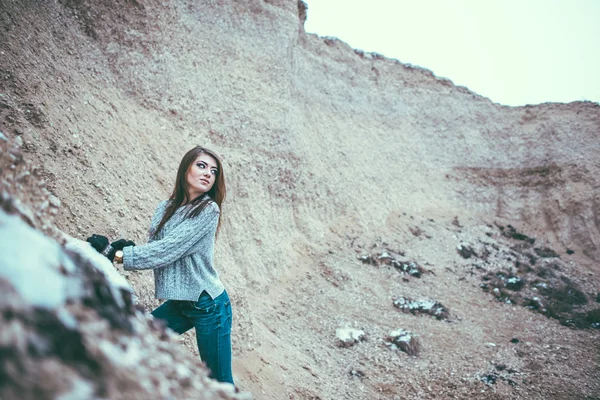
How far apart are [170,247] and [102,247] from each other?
0.50m

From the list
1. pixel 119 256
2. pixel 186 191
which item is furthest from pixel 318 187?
pixel 119 256

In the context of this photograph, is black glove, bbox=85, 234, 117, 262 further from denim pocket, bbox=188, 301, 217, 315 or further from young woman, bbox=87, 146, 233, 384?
denim pocket, bbox=188, 301, 217, 315

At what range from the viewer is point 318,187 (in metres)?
13.5

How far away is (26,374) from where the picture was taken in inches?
32.7

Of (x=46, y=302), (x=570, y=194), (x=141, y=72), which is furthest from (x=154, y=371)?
(x=570, y=194)

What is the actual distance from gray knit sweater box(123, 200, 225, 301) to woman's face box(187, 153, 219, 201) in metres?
0.16

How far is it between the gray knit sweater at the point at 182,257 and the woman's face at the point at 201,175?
0.16 metres

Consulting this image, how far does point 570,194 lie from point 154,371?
946 inches

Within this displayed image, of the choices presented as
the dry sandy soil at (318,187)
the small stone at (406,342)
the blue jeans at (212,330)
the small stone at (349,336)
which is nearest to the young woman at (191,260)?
the blue jeans at (212,330)

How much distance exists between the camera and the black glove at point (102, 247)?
2.46m

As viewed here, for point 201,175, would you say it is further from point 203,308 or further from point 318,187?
point 318,187

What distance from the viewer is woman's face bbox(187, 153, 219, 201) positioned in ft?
9.04

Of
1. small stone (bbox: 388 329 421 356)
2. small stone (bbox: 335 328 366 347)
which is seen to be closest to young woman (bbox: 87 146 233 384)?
small stone (bbox: 335 328 366 347)

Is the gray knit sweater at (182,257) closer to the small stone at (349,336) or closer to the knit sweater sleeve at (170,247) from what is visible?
the knit sweater sleeve at (170,247)
